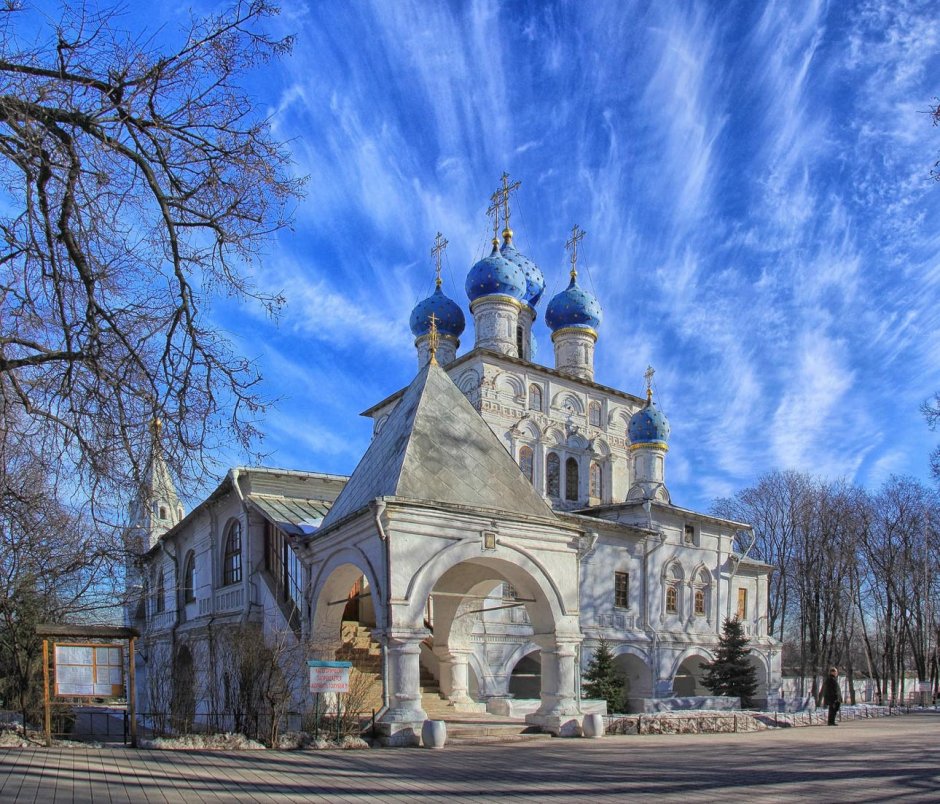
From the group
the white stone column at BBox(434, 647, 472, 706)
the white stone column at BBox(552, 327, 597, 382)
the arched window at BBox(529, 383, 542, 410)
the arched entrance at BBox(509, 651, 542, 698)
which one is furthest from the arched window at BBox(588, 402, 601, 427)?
the white stone column at BBox(434, 647, 472, 706)

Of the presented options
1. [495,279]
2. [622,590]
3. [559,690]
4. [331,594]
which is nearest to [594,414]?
[495,279]

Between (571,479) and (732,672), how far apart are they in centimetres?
930

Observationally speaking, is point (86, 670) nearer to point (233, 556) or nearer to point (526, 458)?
point (233, 556)

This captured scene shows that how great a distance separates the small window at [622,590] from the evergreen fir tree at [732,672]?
2.95m

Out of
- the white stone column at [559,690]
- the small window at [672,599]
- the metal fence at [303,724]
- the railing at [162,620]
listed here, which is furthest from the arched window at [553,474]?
the metal fence at [303,724]

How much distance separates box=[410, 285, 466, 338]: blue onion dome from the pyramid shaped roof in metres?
18.8

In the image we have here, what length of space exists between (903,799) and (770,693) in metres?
26.0

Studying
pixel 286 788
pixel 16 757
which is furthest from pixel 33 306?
pixel 16 757

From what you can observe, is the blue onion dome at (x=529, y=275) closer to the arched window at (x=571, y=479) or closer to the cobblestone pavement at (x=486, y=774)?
the arched window at (x=571, y=479)

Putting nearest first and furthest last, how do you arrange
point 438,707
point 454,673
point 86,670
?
Answer: 1. point 86,670
2. point 438,707
3. point 454,673

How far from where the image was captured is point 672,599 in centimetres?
2820

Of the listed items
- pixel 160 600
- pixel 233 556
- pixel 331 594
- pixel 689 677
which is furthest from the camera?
pixel 689 677

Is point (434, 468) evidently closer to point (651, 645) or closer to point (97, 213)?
point (97, 213)

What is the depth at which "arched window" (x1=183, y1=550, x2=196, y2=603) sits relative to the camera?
22.4m
